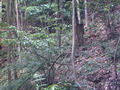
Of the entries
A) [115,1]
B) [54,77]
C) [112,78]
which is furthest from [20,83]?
[115,1]

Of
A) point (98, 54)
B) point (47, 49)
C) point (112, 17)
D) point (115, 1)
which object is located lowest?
point (98, 54)

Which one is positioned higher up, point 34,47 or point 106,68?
point 34,47

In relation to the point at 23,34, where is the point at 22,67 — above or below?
below

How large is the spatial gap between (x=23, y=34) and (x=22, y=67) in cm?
76

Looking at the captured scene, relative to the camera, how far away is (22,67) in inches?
173

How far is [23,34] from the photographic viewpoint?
14.4 ft

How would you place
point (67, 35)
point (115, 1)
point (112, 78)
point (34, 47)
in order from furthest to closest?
point (115, 1)
point (67, 35)
point (112, 78)
point (34, 47)

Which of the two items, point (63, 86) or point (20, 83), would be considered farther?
point (20, 83)

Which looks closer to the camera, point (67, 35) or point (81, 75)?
point (81, 75)

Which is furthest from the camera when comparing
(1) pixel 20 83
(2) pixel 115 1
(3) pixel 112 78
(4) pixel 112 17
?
(4) pixel 112 17

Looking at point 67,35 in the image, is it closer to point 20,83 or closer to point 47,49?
point 47,49

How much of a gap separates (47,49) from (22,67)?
71cm

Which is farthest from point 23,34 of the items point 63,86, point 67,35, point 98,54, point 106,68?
point 98,54

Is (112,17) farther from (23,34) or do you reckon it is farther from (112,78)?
(23,34)
